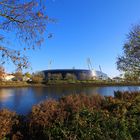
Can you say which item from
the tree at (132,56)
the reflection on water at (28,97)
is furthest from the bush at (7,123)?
the tree at (132,56)

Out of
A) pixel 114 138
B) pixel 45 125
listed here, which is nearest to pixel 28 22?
pixel 45 125

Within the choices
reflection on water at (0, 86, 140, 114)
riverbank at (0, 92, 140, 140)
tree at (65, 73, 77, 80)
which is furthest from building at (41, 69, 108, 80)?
riverbank at (0, 92, 140, 140)

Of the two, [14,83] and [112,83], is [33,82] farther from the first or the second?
[112,83]

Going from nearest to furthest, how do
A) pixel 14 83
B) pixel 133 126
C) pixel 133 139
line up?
pixel 133 139, pixel 133 126, pixel 14 83

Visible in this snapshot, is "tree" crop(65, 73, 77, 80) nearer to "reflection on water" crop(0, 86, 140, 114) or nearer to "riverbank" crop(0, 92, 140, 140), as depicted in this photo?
"reflection on water" crop(0, 86, 140, 114)

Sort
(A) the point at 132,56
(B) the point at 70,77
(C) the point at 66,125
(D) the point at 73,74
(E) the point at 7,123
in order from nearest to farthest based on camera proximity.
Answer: (E) the point at 7,123 < (C) the point at 66,125 < (A) the point at 132,56 < (B) the point at 70,77 < (D) the point at 73,74

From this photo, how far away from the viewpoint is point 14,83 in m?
96.6

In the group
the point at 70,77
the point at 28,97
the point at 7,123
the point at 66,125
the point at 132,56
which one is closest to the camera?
the point at 7,123

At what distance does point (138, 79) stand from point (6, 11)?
2393 centimetres

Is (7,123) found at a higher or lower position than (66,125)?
higher

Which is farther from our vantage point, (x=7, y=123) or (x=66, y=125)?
(x=66, y=125)

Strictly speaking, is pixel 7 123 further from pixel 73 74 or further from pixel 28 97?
pixel 73 74

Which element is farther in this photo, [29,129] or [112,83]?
[112,83]

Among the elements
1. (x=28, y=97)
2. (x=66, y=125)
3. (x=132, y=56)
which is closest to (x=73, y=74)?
(x=28, y=97)
